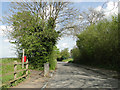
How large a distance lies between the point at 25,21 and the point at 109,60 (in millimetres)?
11634

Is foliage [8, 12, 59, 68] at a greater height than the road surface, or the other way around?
foliage [8, 12, 59, 68]

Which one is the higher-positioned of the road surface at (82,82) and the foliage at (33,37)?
the foliage at (33,37)

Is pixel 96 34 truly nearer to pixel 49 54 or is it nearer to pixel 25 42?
pixel 49 54

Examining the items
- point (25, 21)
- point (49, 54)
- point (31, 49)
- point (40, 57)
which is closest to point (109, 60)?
point (49, 54)

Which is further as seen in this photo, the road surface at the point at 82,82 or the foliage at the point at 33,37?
the foliage at the point at 33,37

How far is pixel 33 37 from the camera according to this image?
12.1m

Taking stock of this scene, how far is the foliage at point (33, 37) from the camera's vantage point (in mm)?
11891

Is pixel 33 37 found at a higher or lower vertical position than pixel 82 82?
higher

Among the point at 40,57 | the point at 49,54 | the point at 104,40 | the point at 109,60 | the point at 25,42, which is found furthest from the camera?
the point at 109,60

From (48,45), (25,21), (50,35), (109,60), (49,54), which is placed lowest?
(109,60)

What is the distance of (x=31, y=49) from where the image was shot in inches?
474

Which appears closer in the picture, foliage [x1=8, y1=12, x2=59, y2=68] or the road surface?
the road surface

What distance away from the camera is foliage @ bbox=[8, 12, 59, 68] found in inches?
468

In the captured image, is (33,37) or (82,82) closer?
(82,82)
